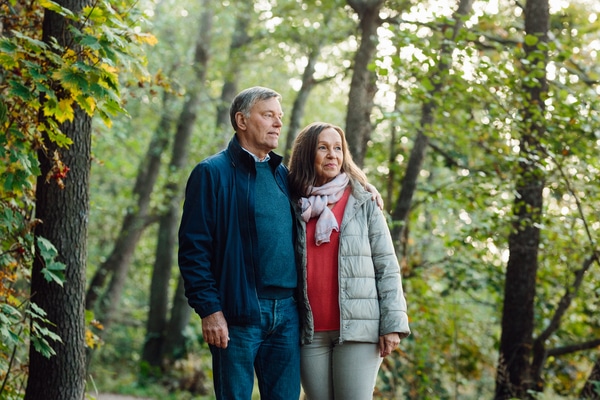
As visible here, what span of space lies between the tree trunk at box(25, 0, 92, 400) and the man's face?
47.6 inches

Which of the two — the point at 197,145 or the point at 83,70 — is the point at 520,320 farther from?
the point at 197,145

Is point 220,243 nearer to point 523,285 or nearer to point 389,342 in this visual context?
point 389,342

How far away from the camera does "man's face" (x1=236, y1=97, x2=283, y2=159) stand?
12.1 feet

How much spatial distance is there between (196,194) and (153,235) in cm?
1663

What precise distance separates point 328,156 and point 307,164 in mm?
140

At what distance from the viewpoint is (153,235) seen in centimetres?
1967

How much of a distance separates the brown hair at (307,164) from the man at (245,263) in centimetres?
16

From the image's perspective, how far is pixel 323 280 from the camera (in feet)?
11.9

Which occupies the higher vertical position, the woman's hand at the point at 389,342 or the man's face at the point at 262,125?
the man's face at the point at 262,125

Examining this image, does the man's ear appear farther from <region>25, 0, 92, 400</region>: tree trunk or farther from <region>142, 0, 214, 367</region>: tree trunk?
<region>142, 0, 214, 367</region>: tree trunk

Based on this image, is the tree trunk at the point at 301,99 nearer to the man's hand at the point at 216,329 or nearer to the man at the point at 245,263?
the man at the point at 245,263

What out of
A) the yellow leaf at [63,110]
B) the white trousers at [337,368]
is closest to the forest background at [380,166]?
the yellow leaf at [63,110]

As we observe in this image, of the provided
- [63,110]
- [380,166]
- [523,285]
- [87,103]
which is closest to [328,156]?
[87,103]

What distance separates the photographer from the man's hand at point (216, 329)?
11.0 ft
